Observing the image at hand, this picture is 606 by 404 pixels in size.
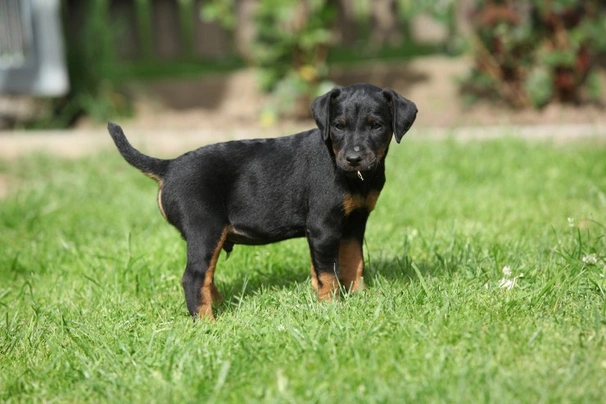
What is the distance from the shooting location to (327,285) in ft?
13.5

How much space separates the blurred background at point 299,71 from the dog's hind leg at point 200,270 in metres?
5.35

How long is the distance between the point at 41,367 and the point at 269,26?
647 cm

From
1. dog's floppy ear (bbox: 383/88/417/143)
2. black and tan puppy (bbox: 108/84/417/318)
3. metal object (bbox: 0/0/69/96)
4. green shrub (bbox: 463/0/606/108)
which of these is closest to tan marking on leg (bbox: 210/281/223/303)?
black and tan puppy (bbox: 108/84/417/318)

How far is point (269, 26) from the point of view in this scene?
31.1ft

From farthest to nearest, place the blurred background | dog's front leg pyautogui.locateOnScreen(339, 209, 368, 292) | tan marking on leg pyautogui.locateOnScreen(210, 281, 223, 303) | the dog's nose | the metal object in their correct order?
1. the metal object
2. the blurred background
3. tan marking on leg pyautogui.locateOnScreen(210, 281, 223, 303)
4. dog's front leg pyautogui.locateOnScreen(339, 209, 368, 292)
5. the dog's nose

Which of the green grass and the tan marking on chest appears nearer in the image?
the green grass

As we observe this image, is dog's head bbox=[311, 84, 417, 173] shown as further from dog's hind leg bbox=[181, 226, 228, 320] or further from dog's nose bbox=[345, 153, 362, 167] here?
dog's hind leg bbox=[181, 226, 228, 320]

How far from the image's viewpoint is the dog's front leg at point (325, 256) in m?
4.07

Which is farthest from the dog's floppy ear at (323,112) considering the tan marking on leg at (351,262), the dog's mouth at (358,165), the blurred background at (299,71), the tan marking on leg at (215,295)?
the blurred background at (299,71)

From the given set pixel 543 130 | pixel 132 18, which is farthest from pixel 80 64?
pixel 543 130

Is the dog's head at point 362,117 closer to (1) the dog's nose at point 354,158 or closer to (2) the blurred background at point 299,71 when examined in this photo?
(1) the dog's nose at point 354,158

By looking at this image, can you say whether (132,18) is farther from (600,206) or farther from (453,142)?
(600,206)

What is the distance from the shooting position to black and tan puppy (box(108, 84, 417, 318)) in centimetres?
404

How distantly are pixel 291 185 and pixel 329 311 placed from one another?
73 centimetres
